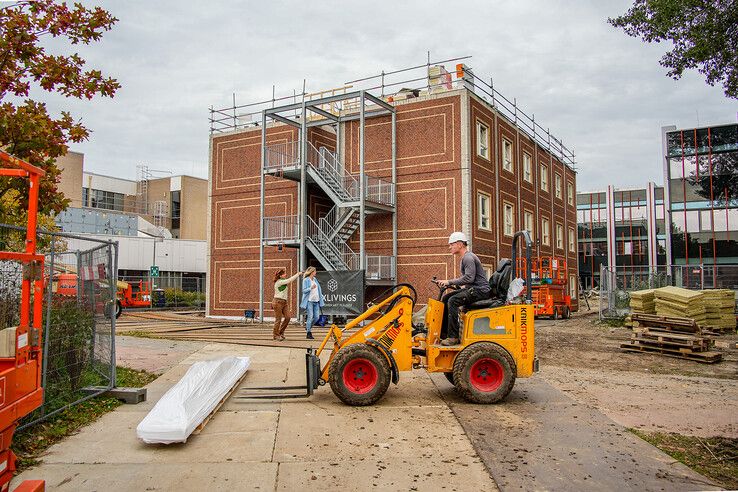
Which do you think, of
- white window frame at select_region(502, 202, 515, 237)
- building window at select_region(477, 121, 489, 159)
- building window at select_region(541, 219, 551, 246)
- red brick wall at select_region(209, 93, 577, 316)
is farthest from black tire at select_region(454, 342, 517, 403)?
building window at select_region(541, 219, 551, 246)

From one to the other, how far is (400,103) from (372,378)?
20379 millimetres

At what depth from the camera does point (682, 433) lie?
656cm

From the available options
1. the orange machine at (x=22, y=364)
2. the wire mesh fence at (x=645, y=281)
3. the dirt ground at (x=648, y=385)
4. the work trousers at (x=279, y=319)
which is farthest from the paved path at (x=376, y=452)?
the wire mesh fence at (x=645, y=281)

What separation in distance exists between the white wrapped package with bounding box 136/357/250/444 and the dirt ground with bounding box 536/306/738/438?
16.1 feet

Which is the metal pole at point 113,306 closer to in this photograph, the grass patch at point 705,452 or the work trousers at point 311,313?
the grass patch at point 705,452

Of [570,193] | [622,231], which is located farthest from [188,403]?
[622,231]

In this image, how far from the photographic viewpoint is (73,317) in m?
7.45

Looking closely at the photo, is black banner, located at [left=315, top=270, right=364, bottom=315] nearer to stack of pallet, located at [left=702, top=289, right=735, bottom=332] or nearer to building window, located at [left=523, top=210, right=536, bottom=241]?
stack of pallet, located at [left=702, top=289, right=735, bottom=332]

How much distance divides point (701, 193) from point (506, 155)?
55.7 feet

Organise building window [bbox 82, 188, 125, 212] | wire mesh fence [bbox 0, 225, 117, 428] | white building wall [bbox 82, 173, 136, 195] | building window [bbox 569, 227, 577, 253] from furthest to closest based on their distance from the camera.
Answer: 1. white building wall [bbox 82, 173, 136, 195]
2. building window [bbox 82, 188, 125, 212]
3. building window [bbox 569, 227, 577, 253]
4. wire mesh fence [bbox 0, 225, 117, 428]

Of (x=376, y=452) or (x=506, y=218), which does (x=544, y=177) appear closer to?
(x=506, y=218)

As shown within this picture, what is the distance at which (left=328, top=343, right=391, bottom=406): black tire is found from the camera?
7523 millimetres

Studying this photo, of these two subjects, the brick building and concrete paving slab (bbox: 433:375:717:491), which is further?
the brick building

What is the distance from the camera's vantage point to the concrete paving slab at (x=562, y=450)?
4957 millimetres
